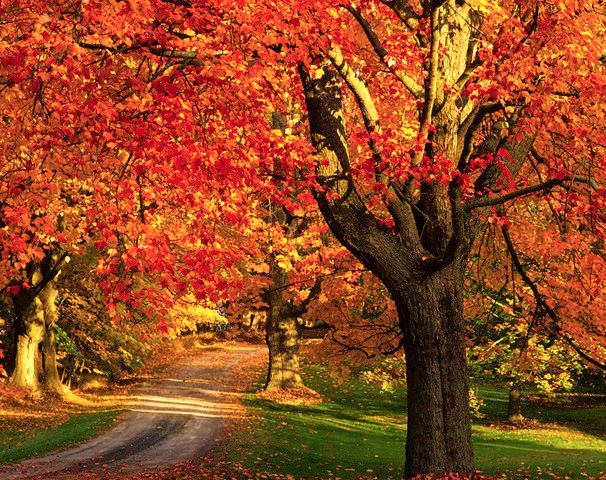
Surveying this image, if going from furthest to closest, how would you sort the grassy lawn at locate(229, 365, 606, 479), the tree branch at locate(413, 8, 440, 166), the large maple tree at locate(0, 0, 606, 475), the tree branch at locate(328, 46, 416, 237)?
the grassy lawn at locate(229, 365, 606, 479)
the tree branch at locate(413, 8, 440, 166)
the tree branch at locate(328, 46, 416, 237)
the large maple tree at locate(0, 0, 606, 475)

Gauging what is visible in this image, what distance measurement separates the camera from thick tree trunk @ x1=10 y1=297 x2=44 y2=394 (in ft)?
89.1

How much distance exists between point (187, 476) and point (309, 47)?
9.12 meters

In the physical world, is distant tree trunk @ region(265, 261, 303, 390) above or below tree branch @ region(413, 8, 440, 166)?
below

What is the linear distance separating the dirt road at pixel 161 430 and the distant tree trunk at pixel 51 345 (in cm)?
315

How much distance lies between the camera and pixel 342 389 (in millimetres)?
37500

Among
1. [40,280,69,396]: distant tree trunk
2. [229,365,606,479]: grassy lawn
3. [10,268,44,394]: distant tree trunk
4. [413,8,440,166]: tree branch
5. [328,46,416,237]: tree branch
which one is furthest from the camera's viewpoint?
[40,280,69,396]: distant tree trunk

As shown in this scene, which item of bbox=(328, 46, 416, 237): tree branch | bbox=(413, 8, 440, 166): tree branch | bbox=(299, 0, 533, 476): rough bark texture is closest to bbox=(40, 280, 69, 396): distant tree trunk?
bbox=(299, 0, 533, 476): rough bark texture

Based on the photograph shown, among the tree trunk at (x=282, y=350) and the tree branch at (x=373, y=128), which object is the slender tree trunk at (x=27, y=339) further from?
the tree branch at (x=373, y=128)

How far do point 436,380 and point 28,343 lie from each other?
21970 millimetres

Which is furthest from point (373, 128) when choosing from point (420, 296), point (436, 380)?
point (436, 380)

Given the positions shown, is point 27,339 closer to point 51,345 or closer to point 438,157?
point 51,345

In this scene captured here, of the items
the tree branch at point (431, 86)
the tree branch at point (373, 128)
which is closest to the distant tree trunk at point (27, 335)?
the tree branch at point (373, 128)

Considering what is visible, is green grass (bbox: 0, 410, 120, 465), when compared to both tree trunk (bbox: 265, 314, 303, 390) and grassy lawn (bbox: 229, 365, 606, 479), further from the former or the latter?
tree trunk (bbox: 265, 314, 303, 390)

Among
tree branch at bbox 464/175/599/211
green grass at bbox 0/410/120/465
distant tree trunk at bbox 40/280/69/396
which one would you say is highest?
tree branch at bbox 464/175/599/211
